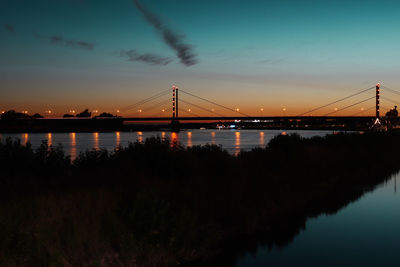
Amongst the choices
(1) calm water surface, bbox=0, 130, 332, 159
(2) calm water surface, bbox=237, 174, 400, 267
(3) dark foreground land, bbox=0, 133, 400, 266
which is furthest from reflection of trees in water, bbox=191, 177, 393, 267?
(1) calm water surface, bbox=0, 130, 332, 159

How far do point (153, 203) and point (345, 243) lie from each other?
6.61m

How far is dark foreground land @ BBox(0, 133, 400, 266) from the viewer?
8.17 meters

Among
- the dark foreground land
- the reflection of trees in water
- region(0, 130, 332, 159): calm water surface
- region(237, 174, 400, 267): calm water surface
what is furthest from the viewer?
region(0, 130, 332, 159): calm water surface

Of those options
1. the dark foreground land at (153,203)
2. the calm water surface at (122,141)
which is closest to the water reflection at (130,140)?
the calm water surface at (122,141)

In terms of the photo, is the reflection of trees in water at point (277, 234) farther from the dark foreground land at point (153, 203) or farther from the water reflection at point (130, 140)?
the water reflection at point (130, 140)

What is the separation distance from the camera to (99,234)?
28.6 feet

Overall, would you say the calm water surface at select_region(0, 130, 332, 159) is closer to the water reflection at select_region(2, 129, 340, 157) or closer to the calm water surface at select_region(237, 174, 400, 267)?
the water reflection at select_region(2, 129, 340, 157)

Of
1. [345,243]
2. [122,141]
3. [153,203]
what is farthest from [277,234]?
[122,141]

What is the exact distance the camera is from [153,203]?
952 cm

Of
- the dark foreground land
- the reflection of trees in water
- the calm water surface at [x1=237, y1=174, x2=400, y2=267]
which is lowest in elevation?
the calm water surface at [x1=237, y1=174, x2=400, y2=267]

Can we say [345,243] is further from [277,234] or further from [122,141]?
[122,141]

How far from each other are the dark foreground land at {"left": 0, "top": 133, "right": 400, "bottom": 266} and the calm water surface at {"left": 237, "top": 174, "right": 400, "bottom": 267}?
0.45 m

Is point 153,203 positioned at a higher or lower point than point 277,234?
higher

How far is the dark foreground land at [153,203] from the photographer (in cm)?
817
